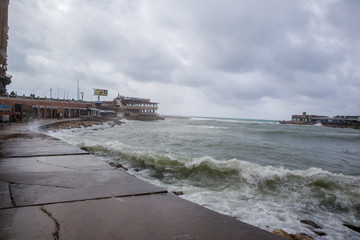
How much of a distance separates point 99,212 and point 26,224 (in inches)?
19.9

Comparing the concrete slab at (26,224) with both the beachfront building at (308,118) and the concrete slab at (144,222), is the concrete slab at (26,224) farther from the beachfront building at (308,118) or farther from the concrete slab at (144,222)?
the beachfront building at (308,118)

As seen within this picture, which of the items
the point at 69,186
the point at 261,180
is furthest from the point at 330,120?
the point at 69,186

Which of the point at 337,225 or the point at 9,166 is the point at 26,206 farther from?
the point at 337,225

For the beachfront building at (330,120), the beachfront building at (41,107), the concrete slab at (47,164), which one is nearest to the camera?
the concrete slab at (47,164)

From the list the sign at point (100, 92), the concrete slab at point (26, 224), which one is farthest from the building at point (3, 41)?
the concrete slab at point (26, 224)

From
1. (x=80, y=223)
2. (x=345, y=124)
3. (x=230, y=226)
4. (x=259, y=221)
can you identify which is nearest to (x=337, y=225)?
(x=259, y=221)

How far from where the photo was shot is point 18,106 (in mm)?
28516

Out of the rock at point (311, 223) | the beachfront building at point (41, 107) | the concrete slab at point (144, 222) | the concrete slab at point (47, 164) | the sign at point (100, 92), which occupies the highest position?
the sign at point (100, 92)

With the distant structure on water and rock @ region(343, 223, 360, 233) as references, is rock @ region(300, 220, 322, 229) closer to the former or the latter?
rock @ region(343, 223, 360, 233)

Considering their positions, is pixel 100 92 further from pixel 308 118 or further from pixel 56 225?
pixel 308 118

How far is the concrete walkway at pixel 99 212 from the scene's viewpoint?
1.45 meters

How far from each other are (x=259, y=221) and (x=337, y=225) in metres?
1.69

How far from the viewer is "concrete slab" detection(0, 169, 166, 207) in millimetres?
2105

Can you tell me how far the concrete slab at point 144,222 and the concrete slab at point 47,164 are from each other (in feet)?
5.44
